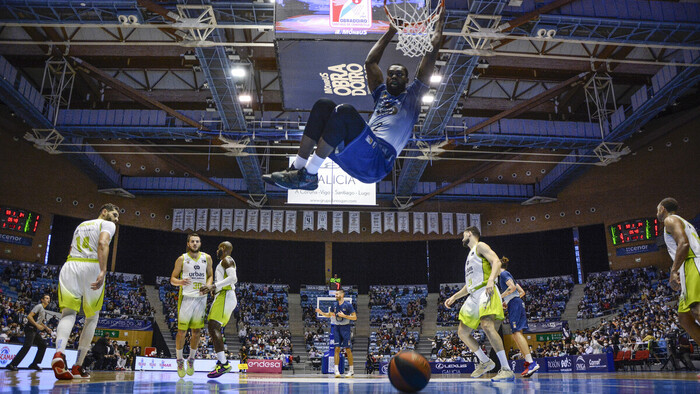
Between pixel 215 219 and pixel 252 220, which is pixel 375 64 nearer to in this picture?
pixel 252 220

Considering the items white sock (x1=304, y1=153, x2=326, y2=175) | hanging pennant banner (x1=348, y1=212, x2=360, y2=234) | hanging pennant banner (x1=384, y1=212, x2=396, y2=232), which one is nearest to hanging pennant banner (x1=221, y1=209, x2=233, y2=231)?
hanging pennant banner (x1=348, y1=212, x2=360, y2=234)

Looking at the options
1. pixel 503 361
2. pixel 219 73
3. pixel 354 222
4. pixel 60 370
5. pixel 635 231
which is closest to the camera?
pixel 60 370

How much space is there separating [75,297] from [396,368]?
417 cm

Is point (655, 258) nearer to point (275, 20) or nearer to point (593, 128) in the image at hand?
point (593, 128)

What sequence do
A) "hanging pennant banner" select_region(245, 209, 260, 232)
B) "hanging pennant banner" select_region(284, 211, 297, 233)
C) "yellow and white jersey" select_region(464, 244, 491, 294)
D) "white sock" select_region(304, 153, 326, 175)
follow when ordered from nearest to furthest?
1. "white sock" select_region(304, 153, 326, 175)
2. "yellow and white jersey" select_region(464, 244, 491, 294)
3. "hanging pennant banner" select_region(245, 209, 260, 232)
4. "hanging pennant banner" select_region(284, 211, 297, 233)

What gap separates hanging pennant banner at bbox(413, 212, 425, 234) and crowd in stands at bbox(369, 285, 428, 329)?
3614 mm

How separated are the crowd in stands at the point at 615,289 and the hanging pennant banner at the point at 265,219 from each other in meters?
18.5

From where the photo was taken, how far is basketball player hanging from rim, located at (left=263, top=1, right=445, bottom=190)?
414 centimetres

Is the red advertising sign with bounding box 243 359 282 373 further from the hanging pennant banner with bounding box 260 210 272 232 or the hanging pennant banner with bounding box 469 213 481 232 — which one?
the hanging pennant banner with bounding box 469 213 481 232

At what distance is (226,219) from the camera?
3144 centimetres

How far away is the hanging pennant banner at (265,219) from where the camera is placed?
31.6 m

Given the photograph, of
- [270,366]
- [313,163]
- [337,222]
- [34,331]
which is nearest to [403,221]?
[337,222]

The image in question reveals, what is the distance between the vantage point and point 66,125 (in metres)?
20.6

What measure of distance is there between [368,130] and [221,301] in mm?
5284
